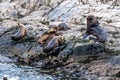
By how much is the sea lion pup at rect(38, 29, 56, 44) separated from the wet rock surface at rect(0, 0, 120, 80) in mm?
411

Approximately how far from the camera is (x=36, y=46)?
77.1 feet


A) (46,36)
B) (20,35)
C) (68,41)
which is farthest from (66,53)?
(20,35)

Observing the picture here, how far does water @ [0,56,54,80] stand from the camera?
18763mm

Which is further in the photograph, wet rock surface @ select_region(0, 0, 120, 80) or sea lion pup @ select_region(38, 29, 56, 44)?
sea lion pup @ select_region(38, 29, 56, 44)

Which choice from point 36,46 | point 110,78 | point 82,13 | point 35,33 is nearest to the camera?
point 110,78

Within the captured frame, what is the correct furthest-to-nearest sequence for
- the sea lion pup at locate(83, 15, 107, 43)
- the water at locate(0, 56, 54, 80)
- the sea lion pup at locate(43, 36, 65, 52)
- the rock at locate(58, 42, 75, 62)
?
1. the sea lion pup at locate(43, 36, 65, 52)
2. the sea lion pup at locate(83, 15, 107, 43)
3. the rock at locate(58, 42, 75, 62)
4. the water at locate(0, 56, 54, 80)

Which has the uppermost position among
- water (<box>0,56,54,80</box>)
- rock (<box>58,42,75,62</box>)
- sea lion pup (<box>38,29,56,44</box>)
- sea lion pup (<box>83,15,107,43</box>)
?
sea lion pup (<box>83,15,107,43</box>)

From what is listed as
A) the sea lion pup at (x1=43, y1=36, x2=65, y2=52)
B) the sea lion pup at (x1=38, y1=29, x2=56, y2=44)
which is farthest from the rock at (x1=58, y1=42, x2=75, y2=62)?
the sea lion pup at (x1=38, y1=29, x2=56, y2=44)

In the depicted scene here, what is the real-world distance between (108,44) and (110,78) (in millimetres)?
3738

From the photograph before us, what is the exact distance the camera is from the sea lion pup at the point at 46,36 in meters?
23.5

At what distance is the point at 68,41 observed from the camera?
22.2m

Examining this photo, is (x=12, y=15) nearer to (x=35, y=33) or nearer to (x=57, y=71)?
(x=35, y=33)

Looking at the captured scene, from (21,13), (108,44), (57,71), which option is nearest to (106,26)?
(108,44)

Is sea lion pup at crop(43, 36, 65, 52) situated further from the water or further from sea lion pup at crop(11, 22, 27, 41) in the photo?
sea lion pup at crop(11, 22, 27, 41)
